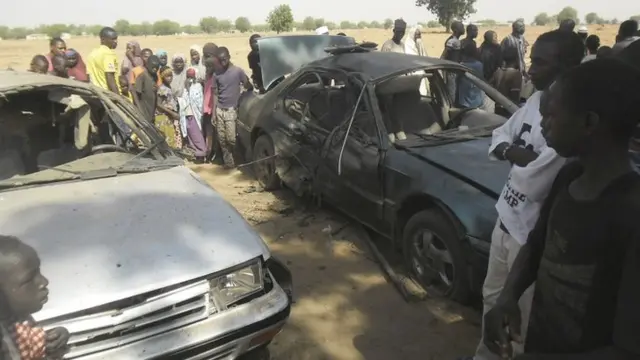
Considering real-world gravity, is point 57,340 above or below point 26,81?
below

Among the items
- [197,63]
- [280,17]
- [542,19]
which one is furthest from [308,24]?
[197,63]

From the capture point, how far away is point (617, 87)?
1.41m

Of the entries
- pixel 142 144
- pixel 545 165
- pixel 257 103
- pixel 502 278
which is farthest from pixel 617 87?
pixel 257 103

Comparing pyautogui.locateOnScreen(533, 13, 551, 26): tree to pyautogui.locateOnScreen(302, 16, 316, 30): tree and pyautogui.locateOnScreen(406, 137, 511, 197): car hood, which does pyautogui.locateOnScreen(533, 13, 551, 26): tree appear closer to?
pyautogui.locateOnScreen(302, 16, 316, 30): tree

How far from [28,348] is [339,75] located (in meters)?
3.57

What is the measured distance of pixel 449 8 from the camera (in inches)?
1663

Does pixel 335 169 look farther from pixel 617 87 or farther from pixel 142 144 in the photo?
pixel 617 87

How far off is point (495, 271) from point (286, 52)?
189 inches

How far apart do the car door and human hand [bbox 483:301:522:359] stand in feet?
7.59

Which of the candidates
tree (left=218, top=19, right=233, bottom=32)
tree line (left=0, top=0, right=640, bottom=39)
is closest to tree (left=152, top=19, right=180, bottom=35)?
tree line (left=0, top=0, right=640, bottom=39)

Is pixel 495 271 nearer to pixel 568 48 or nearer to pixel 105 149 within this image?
pixel 568 48

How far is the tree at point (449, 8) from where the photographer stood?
41969 millimetres

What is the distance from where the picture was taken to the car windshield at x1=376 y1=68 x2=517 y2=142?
14.6ft

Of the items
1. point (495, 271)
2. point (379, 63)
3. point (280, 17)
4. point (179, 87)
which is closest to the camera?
point (495, 271)
